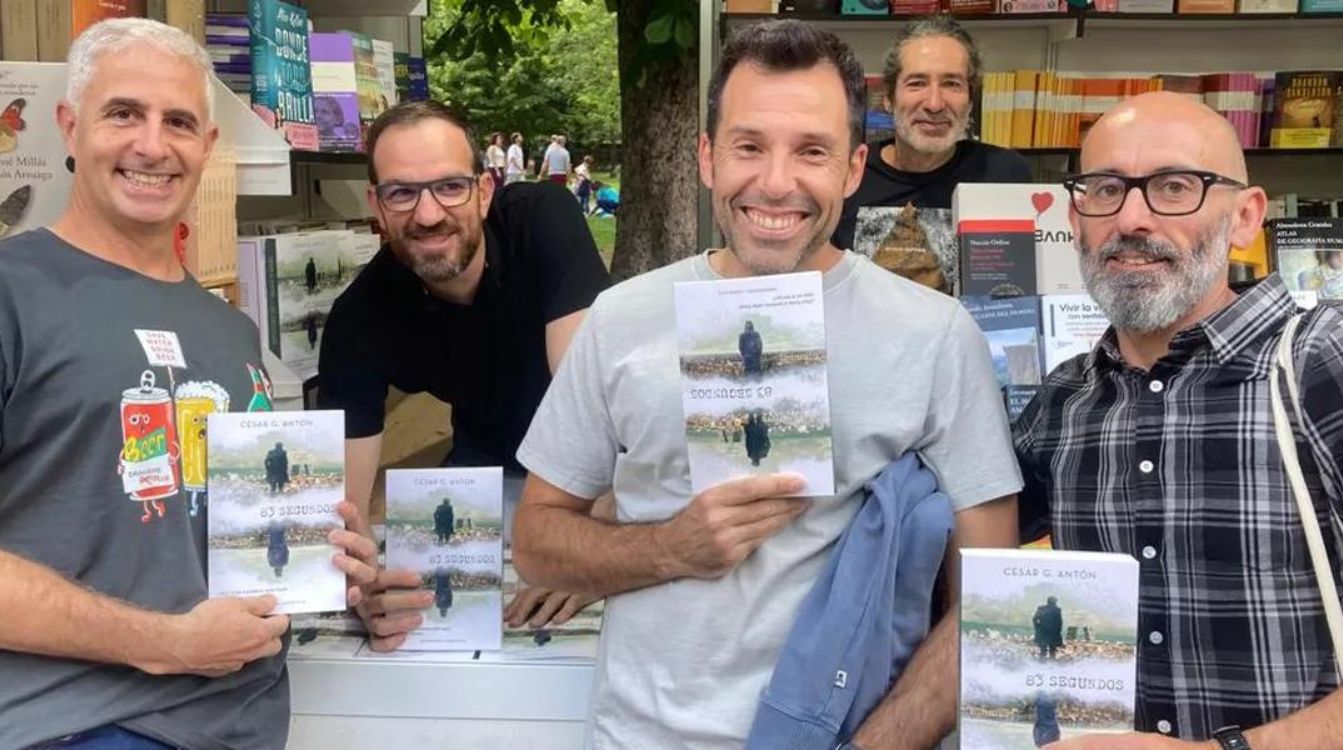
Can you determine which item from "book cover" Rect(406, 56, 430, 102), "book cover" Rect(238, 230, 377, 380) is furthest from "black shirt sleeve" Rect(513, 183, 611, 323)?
"book cover" Rect(406, 56, 430, 102)

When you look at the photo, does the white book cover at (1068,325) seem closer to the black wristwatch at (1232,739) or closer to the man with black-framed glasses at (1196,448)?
the man with black-framed glasses at (1196,448)

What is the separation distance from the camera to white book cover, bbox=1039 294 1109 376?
206cm

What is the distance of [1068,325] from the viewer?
208cm

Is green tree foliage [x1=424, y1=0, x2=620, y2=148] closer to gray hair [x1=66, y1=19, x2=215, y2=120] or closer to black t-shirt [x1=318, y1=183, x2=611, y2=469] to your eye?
black t-shirt [x1=318, y1=183, x2=611, y2=469]

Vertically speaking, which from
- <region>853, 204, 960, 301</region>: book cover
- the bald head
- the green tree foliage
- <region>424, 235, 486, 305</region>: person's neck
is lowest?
<region>424, 235, 486, 305</region>: person's neck

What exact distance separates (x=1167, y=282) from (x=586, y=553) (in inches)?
34.6

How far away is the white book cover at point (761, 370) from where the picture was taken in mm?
1354

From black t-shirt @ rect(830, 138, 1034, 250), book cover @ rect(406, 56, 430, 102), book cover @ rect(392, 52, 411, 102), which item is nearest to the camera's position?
black t-shirt @ rect(830, 138, 1034, 250)

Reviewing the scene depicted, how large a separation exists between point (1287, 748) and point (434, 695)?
4.32 ft

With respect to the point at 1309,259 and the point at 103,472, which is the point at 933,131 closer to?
the point at 1309,259

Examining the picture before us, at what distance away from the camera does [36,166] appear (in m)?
2.13

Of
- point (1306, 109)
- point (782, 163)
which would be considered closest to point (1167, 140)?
point (782, 163)

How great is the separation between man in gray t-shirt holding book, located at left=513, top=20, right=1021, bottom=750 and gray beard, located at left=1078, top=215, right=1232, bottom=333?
7.7 inches

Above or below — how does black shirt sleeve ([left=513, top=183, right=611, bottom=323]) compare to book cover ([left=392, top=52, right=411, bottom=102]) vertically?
below
